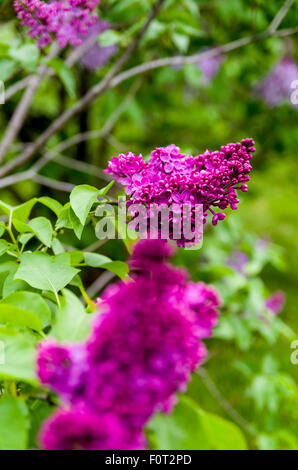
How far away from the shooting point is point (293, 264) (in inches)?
208

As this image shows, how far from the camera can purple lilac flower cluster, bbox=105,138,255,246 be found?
2.90 ft

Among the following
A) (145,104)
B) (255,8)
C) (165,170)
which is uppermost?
(145,104)

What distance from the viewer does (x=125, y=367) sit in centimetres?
53

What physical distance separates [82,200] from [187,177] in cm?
19

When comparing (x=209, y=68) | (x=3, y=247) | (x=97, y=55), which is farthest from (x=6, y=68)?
(x=209, y=68)

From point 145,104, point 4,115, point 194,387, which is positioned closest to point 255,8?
point 145,104

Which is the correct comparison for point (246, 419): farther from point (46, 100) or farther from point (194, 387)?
point (46, 100)

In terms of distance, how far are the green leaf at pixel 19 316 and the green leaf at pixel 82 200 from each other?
0.25 m

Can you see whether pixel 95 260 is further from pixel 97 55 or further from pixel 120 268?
pixel 97 55

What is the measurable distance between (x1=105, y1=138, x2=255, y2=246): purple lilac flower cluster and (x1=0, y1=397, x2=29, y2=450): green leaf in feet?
1.34

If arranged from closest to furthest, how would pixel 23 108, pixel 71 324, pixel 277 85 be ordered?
pixel 71 324, pixel 23 108, pixel 277 85

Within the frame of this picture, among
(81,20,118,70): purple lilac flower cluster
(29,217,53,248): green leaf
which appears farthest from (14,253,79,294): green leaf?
(81,20,118,70): purple lilac flower cluster

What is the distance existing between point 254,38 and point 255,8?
215 mm

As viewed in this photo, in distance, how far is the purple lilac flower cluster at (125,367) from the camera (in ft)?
1.57
